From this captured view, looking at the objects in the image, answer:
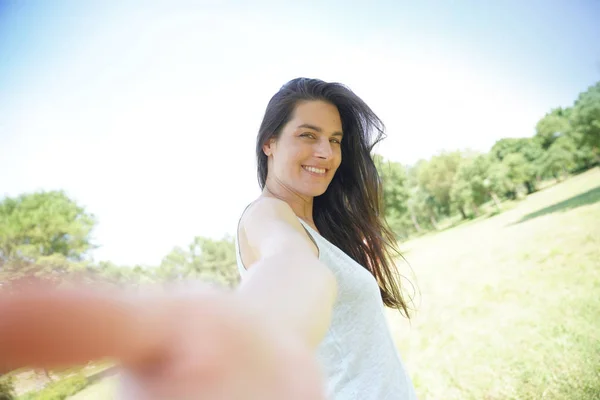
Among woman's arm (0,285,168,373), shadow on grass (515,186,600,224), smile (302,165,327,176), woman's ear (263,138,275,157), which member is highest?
woman's ear (263,138,275,157)

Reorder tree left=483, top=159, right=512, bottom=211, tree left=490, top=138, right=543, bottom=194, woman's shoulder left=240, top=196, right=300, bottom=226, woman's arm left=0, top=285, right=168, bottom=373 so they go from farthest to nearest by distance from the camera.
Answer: tree left=490, top=138, right=543, bottom=194 < tree left=483, top=159, right=512, bottom=211 < woman's shoulder left=240, top=196, right=300, bottom=226 < woman's arm left=0, top=285, right=168, bottom=373

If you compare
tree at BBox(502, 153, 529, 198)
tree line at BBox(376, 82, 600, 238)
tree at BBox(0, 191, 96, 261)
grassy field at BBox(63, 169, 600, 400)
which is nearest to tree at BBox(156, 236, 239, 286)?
tree at BBox(0, 191, 96, 261)

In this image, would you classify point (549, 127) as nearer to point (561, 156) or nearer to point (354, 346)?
point (561, 156)

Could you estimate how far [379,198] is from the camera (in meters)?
2.62

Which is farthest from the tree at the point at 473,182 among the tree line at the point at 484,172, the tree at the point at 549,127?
the tree at the point at 549,127

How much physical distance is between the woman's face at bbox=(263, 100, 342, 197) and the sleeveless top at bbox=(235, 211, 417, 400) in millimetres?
578

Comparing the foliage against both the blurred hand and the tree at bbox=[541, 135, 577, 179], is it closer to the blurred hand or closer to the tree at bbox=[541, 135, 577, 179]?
the blurred hand

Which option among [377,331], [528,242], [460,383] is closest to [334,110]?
[377,331]

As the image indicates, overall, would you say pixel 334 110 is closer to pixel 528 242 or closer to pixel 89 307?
pixel 89 307

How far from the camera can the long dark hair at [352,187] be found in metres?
2.13

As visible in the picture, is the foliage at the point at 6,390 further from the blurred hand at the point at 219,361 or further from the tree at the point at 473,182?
the tree at the point at 473,182

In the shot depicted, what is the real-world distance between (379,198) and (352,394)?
62.2 inches

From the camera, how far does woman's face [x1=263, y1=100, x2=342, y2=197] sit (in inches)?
77.0

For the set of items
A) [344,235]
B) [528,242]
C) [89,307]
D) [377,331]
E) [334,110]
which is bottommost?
[528,242]
